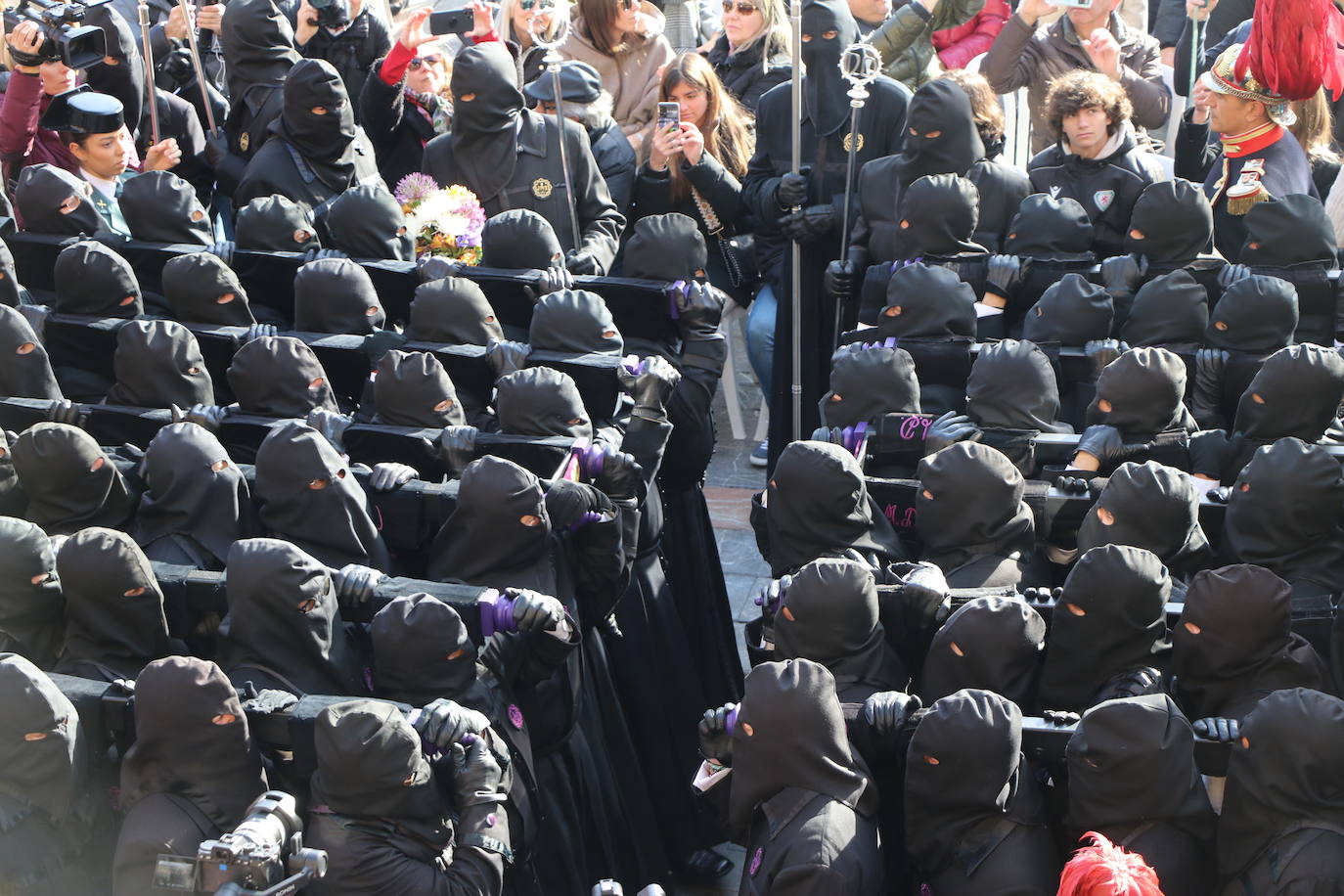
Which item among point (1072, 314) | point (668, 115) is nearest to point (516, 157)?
point (668, 115)

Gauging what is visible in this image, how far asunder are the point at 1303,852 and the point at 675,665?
2.63m

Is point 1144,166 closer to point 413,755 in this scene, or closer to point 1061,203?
point 1061,203

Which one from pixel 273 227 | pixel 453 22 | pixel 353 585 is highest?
pixel 453 22

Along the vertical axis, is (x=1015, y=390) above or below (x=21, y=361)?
below

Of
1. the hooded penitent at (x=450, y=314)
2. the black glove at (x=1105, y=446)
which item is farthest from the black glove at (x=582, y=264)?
the black glove at (x=1105, y=446)

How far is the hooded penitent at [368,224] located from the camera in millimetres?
6320

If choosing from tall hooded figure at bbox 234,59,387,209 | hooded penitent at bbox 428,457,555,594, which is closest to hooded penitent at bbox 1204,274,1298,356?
hooded penitent at bbox 428,457,555,594

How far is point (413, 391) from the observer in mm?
5211

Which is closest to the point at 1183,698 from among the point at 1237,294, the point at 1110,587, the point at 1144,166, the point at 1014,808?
the point at 1110,587

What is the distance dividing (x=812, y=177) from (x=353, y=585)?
391 cm

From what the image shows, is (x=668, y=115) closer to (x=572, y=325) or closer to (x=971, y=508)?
(x=572, y=325)

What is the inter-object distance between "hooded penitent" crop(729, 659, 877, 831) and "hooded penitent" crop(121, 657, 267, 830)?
4.18ft

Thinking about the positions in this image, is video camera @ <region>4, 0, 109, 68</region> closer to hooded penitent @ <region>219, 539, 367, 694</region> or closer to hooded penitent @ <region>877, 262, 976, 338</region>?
hooded penitent @ <region>219, 539, 367, 694</region>

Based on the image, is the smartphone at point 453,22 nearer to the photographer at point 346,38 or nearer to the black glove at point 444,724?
the photographer at point 346,38
